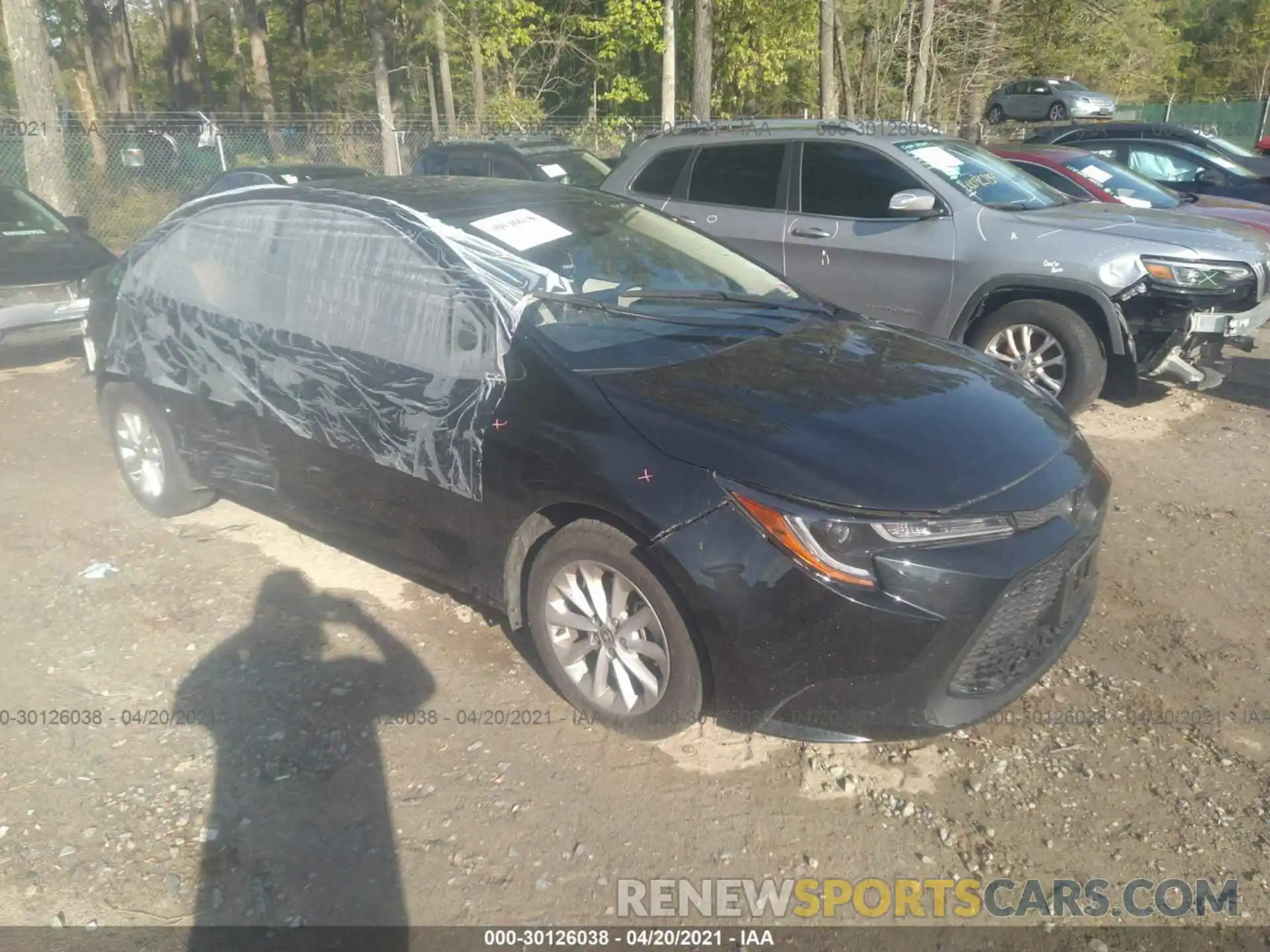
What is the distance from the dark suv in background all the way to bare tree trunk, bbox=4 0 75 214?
530 centimetres

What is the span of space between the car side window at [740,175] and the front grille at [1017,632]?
15.3 ft

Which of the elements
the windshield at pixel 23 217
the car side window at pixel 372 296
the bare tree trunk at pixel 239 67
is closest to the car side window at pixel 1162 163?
the car side window at pixel 372 296

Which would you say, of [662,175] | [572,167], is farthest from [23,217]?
[662,175]

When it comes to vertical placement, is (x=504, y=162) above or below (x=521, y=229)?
below

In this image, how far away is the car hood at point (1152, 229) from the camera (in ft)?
19.0

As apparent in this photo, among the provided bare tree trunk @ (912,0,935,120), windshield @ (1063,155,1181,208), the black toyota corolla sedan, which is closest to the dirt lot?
the black toyota corolla sedan

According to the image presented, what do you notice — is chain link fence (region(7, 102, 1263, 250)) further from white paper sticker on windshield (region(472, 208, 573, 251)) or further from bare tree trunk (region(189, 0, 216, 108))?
bare tree trunk (region(189, 0, 216, 108))

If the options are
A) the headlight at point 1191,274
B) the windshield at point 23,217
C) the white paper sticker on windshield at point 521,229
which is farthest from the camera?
the windshield at point 23,217

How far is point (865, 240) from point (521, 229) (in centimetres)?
349

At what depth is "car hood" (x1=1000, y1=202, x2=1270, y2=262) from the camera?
5793 millimetres

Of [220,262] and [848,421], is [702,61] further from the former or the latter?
[848,421]

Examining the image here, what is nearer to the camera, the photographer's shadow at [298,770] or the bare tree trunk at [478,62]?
the photographer's shadow at [298,770]

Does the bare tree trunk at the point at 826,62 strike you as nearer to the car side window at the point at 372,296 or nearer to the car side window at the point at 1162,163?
the car side window at the point at 1162,163

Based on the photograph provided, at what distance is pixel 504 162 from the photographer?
33.8 ft
